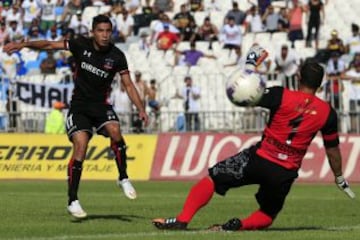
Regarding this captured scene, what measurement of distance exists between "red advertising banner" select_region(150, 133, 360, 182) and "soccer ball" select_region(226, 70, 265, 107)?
50.2 feet

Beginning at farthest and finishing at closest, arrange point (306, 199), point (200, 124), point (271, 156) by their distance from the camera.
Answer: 1. point (200, 124)
2. point (306, 199)
3. point (271, 156)

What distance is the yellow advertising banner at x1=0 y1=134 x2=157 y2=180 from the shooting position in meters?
27.2

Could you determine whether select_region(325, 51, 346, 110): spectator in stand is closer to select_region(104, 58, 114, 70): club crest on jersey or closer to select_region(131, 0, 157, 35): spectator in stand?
select_region(131, 0, 157, 35): spectator in stand

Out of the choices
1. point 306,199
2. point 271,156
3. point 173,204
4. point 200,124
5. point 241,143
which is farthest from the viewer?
point 200,124

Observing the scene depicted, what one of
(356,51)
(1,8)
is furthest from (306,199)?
(1,8)

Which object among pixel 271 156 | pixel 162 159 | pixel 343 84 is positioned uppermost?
pixel 271 156

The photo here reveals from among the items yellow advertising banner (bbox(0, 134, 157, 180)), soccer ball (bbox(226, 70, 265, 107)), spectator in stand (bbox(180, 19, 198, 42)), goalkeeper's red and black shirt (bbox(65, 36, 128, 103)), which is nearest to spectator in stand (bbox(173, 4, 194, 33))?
spectator in stand (bbox(180, 19, 198, 42))

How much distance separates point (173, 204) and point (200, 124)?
1160 centimetres

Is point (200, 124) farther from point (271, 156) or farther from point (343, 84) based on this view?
point (271, 156)

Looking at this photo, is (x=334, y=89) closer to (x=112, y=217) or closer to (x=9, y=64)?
(x=9, y=64)

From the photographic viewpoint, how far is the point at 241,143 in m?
26.8

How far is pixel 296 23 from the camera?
32.3 metres

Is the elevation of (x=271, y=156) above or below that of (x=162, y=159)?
above

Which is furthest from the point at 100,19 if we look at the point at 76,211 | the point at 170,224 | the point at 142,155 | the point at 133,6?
the point at 133,6
